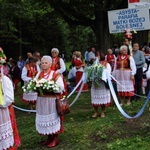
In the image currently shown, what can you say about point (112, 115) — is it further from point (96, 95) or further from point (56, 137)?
point (56, 137)

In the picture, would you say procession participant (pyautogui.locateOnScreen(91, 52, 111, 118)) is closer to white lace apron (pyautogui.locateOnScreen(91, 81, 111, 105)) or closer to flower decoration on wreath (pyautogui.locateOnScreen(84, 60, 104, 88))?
white lace apron (pyautogui.locateOnScreen(91, 81, 111, 105))

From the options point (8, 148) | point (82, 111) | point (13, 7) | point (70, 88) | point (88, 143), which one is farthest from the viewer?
point (13, 7)

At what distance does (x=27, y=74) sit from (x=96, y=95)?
8.58 feet

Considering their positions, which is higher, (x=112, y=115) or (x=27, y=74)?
(x=27, y=74)

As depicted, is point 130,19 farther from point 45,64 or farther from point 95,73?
point 45,64

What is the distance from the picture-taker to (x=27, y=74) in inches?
423

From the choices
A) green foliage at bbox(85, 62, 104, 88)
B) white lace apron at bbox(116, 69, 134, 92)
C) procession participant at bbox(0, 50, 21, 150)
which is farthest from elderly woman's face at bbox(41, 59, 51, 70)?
white lace apron at bbox(116, 69, 134, 92)

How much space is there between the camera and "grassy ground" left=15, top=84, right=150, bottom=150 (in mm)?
6730

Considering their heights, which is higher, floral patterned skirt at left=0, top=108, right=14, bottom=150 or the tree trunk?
the tree trunk

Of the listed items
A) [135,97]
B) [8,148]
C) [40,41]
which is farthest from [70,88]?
[40,41]

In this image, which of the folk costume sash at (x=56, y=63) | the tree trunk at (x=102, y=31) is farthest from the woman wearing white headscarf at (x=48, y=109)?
the tree trunk at (x=102, y=31)

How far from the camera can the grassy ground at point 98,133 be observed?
6.73 m

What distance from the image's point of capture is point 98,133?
293 inches

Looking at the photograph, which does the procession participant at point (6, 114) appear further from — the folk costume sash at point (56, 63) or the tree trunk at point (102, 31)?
the tree trunk at point (102, 31)
